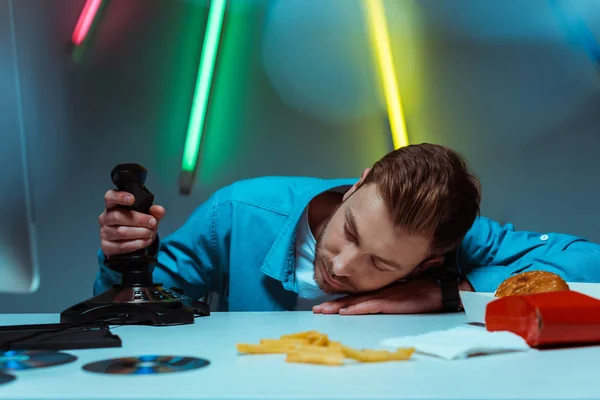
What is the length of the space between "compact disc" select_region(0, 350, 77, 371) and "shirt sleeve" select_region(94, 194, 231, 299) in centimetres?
93

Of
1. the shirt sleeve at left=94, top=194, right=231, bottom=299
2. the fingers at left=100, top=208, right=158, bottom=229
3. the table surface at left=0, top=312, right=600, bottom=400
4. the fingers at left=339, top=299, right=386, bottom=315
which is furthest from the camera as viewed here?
the shirt sleeve at left=94, top=194, right=231, bottom=299

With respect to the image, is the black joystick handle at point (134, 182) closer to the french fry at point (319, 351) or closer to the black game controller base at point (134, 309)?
the black game controller base at point (134, 309)

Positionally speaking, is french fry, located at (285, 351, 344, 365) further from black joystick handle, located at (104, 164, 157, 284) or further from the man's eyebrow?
the man's eyebrow

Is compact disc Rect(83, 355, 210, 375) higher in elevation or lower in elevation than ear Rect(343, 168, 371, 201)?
lower

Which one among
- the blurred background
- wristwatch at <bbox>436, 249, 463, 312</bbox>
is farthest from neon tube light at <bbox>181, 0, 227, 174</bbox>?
wristwatch at <bbox>436, 249, 463, 312</bbox>

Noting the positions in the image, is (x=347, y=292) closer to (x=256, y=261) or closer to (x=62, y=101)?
(x=256, y=261)

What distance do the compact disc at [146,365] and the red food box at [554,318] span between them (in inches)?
15.2

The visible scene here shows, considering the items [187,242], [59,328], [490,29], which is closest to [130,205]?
[59,328]

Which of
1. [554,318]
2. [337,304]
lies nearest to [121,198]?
[337,304]

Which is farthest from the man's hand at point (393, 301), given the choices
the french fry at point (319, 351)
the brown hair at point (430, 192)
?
the french fry at point (319, 351)

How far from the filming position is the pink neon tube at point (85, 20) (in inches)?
96.3

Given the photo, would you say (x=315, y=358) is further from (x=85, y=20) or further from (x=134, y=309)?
(x=85, y=20)

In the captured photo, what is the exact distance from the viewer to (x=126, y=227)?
3.88 feet

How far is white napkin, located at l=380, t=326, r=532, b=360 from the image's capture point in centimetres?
69
